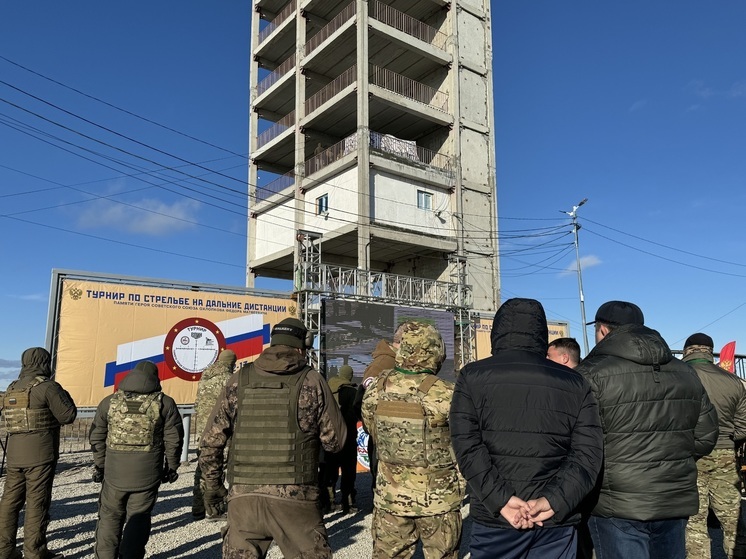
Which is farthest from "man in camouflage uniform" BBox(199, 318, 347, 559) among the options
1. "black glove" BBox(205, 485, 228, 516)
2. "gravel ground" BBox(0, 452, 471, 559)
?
"black glove" BBox(205, 485, 228, 516)

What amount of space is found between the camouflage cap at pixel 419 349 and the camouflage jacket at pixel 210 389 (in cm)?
425

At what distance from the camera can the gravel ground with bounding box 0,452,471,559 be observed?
5.46 m

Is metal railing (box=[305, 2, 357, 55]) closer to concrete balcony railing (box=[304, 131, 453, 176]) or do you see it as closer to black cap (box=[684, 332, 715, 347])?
concrete balcony railing (box=[304, 131, 453, 176])

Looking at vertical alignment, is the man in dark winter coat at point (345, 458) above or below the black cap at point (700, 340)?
below

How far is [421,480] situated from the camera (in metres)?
3.33

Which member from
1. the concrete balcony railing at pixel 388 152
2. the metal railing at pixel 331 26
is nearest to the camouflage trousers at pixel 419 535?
the concrete balcony railing at pixel 388 152

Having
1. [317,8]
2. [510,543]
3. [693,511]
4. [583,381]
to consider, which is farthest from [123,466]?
[317,8]

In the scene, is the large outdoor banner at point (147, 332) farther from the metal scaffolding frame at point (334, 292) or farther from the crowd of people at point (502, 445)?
the crowd of people at point (502, 445)

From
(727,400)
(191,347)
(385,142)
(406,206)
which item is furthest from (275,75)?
(727,400)

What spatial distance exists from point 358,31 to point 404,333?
23.6m

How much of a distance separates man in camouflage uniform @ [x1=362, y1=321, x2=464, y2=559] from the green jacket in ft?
8.38

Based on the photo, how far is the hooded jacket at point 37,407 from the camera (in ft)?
16.9

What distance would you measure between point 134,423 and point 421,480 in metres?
2.87

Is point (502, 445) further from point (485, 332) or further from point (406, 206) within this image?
point (406, 206)
